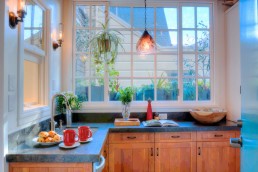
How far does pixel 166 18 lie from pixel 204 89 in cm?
118

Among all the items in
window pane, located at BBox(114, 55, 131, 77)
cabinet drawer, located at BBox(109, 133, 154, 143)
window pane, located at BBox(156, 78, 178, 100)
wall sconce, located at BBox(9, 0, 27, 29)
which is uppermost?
wall sconce, located at BBox(9, 0, 27, 29)

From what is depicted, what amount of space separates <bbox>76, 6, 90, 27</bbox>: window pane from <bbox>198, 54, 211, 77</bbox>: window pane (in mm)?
1727

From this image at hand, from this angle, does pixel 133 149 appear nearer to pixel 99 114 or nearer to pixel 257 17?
pixel 99 114

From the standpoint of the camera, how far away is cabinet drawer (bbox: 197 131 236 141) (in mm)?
2629

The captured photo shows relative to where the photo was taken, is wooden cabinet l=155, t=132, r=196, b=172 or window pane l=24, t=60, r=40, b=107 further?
wooden cabinet l=155, t=132, r=196, b=172

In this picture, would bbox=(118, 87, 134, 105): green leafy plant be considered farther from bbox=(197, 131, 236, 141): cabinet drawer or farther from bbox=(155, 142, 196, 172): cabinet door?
bbox=(197, 131, 236, 141): cabinet drawer

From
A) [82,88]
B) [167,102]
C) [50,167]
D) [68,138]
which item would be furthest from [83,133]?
[167,102]

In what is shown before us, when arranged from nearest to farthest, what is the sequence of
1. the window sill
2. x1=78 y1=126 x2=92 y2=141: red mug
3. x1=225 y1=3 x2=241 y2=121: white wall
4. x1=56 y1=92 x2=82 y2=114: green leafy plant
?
1. x1=78 y1=126 x2=92 y2=141: red mug
2. x1=56 y1=92 x2=82 y2=114: green leafy plant
3. x1=225 y1=3 x2=241 y2=121: white wall
4. the window sill

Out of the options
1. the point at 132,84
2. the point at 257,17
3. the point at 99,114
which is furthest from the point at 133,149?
the point at 257,17

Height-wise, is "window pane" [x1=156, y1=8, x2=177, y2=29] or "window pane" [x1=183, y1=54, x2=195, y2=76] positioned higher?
"window pane" [x1=156, y1=8, x2=177, y2=29]

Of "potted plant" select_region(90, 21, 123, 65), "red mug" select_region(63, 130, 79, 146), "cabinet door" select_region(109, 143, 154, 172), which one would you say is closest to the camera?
"red mug" select_region(63, 130, 79, 146)

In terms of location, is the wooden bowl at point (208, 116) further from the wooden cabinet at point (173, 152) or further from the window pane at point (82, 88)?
the window pane at point (82, 88)

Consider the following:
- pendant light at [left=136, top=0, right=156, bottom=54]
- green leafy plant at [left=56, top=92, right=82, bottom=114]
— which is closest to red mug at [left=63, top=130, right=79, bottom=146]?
green leafy plant at [left=56, top=92, right=82, bottom=114]

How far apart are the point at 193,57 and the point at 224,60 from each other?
1.44 feet
